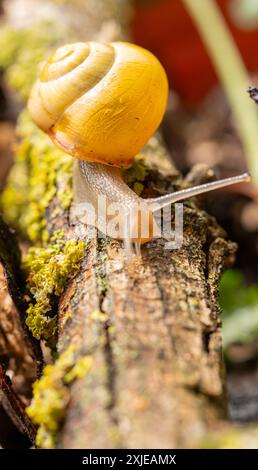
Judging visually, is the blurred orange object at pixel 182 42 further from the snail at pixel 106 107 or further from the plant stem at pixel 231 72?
the snail at pixel 106 107

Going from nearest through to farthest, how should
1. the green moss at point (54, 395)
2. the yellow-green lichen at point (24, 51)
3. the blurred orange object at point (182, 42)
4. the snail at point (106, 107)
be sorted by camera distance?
1. the green moss at point (54, 395)
2. the snail at point (106, 107)
3. the yellow-green lichen at point (24, 51)
4. the blurred orange object at point (182, 42)

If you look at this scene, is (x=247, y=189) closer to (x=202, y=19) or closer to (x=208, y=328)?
(x=202, y=19)

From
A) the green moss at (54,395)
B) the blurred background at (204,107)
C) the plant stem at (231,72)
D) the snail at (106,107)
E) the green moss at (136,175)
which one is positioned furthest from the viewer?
the plant stem at (231,72)

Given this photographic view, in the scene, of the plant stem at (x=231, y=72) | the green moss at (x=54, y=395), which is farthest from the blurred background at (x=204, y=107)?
the green moss at (x=54, y=395)

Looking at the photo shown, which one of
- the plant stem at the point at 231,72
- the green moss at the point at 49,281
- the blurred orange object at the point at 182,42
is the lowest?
the green moss at the point at 49,281

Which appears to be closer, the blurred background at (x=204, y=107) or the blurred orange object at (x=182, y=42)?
the blurred background at (x=204, y=107)

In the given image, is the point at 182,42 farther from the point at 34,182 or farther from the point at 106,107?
the point at 106,107

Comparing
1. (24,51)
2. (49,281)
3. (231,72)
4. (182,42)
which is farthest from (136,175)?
(182,42)
